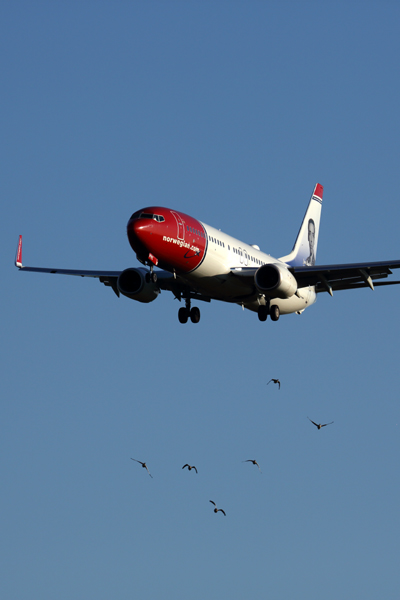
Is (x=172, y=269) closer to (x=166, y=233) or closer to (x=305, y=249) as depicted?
(x=166, y=233)

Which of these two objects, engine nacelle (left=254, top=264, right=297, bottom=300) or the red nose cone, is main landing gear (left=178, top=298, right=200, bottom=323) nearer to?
engine nacelle (left=254, top=264, right=297, bottom=300)

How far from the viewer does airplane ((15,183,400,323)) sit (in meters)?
42.1

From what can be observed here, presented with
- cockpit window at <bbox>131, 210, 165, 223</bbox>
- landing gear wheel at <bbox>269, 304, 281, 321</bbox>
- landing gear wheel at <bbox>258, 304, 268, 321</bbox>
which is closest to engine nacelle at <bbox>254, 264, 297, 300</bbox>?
landing gear wheel at <bbox>269, 304, 281, 321</bbox>

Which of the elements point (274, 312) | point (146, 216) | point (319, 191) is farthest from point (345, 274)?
point (319, 191)

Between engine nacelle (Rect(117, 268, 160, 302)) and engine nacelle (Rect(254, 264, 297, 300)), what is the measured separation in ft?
21.2

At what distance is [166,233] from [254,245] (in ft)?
37.8

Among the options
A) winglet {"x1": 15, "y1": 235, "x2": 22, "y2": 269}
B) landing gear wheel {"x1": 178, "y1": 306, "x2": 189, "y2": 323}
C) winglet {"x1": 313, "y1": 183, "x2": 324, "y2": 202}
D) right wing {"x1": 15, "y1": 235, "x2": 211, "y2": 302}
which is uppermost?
winglet {"x1": 313, "y1": 183, "x2": 324, "y2": 202}

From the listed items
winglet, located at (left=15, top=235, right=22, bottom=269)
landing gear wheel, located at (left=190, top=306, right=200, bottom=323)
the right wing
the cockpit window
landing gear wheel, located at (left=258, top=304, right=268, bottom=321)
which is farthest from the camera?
winglet, located at (left=15, top=235, right=22, bottom=269)

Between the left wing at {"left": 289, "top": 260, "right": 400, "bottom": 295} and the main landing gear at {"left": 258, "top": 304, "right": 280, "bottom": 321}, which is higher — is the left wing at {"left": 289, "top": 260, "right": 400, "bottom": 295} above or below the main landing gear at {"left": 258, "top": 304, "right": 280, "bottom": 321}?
above

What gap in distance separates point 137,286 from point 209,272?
540 cm

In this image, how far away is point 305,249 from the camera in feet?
211

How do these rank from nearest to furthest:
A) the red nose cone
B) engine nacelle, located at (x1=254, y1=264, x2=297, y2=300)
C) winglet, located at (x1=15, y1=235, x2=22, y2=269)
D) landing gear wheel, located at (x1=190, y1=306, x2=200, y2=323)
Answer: the red nose cone, engine nacelle, located at (x1=254, y1=264, x2=297, y2=300), landing gear wheel, located at (x1=190, y1=306, x2=200, y2=323), winglet, located at (x1=15, y1=235, x2=22, y2=269)

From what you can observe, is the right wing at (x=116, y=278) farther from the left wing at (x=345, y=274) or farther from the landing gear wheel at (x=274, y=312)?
the left wing at (x=345, y=274)

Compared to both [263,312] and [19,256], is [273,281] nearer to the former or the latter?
[263,312]
